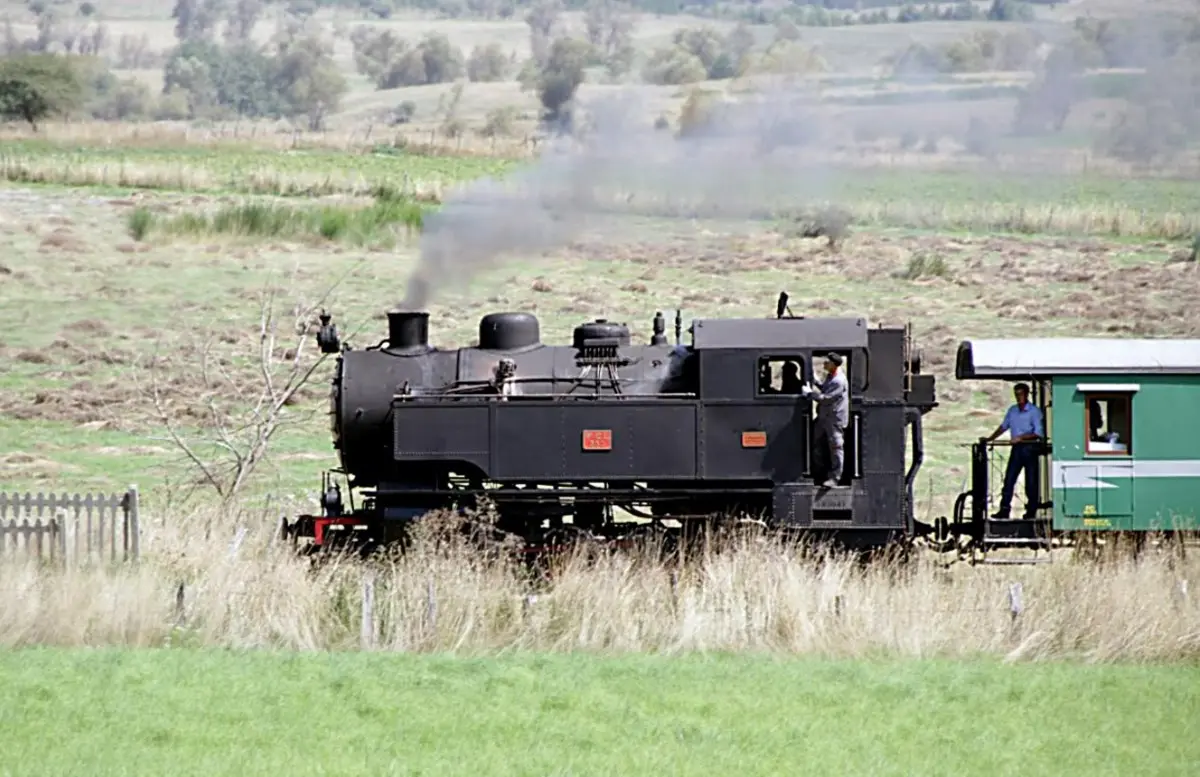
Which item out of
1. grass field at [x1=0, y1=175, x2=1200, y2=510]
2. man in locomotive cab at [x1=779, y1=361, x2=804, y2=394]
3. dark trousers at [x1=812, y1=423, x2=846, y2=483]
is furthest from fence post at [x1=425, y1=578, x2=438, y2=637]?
grass field at [x1=0, y1=175, x2=1200, y2=510]

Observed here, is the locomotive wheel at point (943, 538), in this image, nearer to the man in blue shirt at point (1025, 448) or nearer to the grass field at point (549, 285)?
the man in blue shirt at point (1025, 448)

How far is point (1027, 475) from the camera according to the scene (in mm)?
21312

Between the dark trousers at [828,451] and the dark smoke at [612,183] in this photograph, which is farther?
the dark smoke at [612,183]

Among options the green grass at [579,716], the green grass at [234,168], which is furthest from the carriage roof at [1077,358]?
the green grass at [234,168]

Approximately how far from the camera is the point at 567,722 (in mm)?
14031

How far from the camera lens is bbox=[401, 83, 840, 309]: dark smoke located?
23.8 metres

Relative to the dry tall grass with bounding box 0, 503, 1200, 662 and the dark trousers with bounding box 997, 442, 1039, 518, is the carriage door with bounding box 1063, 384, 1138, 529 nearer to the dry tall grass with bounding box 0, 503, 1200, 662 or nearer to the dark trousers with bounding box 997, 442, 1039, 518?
the dark trousers with bounding box 997, 442, 1039, 518

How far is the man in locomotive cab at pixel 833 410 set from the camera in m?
19.9

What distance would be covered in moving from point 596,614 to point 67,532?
5.90 metres

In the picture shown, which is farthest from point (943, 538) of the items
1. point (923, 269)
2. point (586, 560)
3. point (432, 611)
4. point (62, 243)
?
point (62, 243)

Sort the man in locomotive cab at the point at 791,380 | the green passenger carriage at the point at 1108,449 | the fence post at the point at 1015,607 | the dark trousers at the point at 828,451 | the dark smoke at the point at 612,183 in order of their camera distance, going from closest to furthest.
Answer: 1. the fence post at the point at 1015,607
2. the dark trousers at the point at 828,451
3. the man in locomotive cab at the point at 791,380
4. the green passenger carriage at the point at 1108,449
5. the dark smoke at the point at 612,183

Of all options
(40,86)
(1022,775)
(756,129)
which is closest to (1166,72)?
(756,129)

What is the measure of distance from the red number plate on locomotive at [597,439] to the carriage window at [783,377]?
1687 mm

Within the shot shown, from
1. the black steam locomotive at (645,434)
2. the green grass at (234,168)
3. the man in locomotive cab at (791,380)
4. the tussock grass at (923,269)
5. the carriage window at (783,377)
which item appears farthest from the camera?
the green grass at (234,168)
